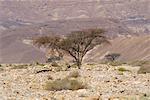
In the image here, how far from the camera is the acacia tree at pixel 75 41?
152ft

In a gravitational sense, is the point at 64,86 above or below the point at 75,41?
below

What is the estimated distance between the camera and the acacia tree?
4634 centimetres

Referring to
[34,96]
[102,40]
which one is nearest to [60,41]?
[102,40]

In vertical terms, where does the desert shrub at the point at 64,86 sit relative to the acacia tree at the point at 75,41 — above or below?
below

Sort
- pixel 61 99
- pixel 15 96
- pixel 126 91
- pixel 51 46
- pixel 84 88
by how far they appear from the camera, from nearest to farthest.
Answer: pixel 61 99
pixel 15 96
pixel 126 91
pixel 84 88
pixel 51 46

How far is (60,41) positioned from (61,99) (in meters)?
30.6

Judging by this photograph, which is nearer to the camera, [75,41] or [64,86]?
[64,86]

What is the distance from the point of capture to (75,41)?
47.6m

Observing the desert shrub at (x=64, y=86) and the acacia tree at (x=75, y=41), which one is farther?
the acacia tree at (x=75, y=41)

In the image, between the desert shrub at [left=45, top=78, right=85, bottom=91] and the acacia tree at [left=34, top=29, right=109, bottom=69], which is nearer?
the desert shrub at [left=45, top=78, right=85, bottom=91]

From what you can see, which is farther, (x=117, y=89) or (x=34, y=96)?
(x=117, y=89)

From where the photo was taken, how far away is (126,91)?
1928 cm

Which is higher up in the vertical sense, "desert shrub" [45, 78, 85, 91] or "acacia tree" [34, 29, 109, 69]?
"acacia tree" [34, 29, 109, 69]

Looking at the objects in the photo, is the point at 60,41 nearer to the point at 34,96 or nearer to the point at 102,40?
the point at 102,40
